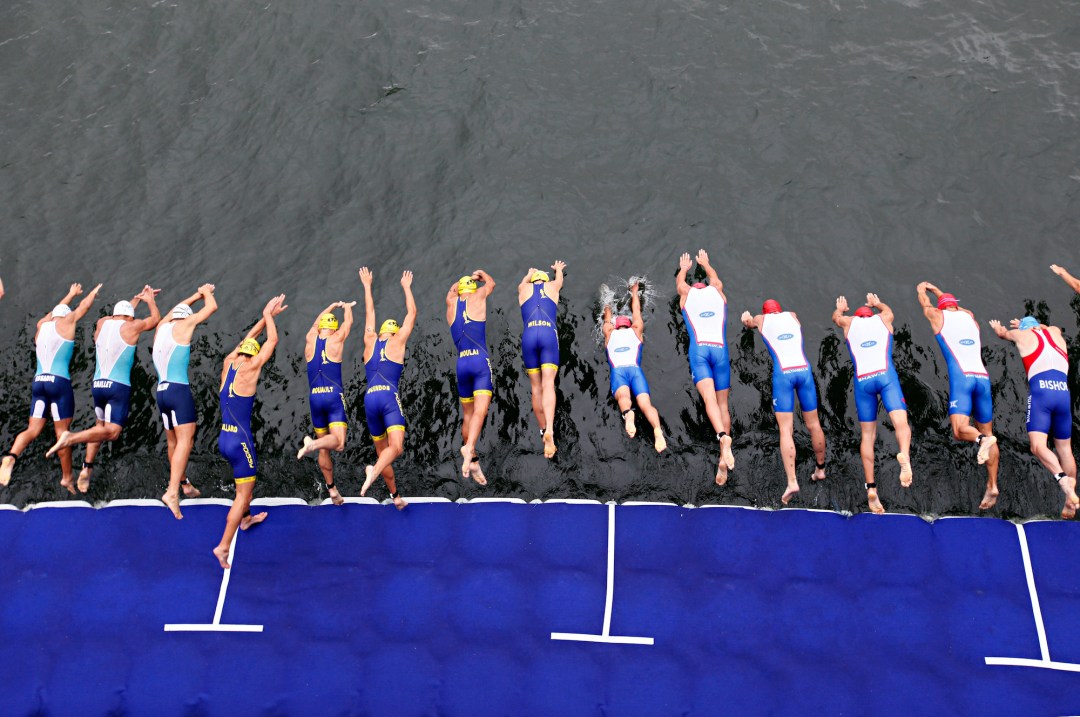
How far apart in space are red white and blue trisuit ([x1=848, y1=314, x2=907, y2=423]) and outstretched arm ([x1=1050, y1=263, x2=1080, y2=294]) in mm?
3843

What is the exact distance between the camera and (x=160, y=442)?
47.9ft

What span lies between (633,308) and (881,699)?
23.0ft

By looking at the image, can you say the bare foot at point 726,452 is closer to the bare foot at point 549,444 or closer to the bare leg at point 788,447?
the bare leg at point 788,447

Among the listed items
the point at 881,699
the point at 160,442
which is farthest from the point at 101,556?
the point at 881,699

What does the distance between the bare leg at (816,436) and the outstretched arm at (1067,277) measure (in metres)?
5.21

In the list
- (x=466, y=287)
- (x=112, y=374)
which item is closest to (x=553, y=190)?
(x=466, y=287)

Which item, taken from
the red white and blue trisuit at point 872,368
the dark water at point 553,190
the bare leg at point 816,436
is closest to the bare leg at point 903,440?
the red white and blue trisuit at point 872,368

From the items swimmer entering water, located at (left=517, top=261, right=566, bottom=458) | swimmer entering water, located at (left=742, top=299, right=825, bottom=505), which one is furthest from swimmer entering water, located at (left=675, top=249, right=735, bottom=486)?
swimmer entering water, located at (left=517, top=261, right=566, bottom=458)

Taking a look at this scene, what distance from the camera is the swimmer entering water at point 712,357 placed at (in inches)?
490

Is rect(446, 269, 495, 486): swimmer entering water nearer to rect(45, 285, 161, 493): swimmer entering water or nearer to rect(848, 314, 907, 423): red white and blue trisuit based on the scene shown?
rect(45, 285, 161, 493): swimmer entering water

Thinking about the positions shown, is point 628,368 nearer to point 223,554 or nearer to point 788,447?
point 788,447

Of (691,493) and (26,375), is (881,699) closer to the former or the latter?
(691,493)

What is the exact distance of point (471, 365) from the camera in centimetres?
1282

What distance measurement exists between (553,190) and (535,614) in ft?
29.0
